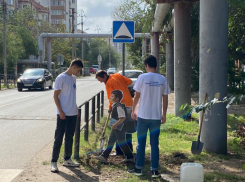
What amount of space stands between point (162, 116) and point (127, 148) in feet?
3.33

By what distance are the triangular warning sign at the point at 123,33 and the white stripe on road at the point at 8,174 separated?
4693 mm

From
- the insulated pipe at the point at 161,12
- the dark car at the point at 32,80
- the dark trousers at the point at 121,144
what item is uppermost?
the insulated pipe at the point at 161,12

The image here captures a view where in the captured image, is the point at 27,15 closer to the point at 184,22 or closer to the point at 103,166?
the point at 184,22

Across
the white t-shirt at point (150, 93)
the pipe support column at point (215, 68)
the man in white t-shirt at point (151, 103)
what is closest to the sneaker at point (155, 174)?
the man in white t-shirt at point (151, 103)

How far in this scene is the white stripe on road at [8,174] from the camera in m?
5.95

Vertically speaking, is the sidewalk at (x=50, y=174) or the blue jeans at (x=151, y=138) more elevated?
the blue jeans at (x=151, y=138)

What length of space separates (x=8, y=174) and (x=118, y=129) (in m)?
1.86

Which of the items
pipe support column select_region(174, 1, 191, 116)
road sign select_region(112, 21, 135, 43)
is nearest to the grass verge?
road sign select_region(112, 21, 135, 43)

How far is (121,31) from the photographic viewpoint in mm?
10016

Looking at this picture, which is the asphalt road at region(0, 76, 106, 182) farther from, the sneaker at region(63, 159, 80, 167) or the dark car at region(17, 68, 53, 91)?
the dark car at region(17, 68, 53, 91)

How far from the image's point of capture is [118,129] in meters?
6.61

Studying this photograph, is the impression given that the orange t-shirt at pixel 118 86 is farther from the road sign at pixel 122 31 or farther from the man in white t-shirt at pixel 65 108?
the road sign at pixel 122 31

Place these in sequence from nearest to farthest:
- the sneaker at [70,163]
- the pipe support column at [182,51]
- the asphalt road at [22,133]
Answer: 1. the sneaker at [70,163]
2. the asphalt road at [22,133]
3. the pipe support column at [182,51]

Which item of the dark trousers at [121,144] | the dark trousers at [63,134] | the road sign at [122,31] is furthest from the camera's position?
the road sign at [122,31]
